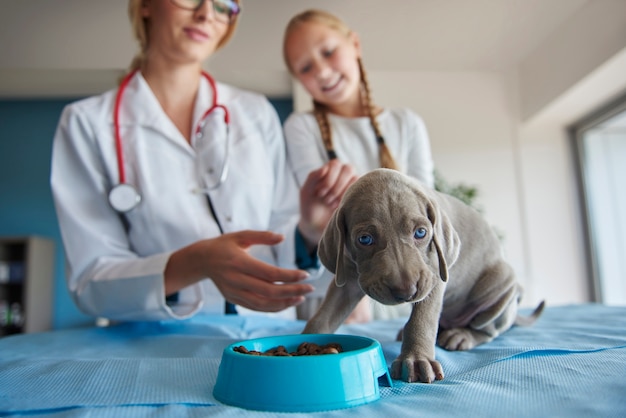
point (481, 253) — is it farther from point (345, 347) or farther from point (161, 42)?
point (161, 42)

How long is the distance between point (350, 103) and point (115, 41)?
557 millimetres

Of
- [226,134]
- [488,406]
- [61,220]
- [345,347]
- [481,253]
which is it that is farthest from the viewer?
[226,134]

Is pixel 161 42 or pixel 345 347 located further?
pixel 161 42

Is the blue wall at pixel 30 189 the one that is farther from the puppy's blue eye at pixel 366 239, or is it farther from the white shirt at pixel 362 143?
the puppy's blue eye at pixel 366 239

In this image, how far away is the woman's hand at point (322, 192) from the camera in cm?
61

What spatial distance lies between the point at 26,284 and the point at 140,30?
2363mm

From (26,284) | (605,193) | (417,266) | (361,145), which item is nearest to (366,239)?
(417,266)

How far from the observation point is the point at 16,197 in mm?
3100

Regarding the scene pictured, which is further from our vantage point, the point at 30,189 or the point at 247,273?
the point at 30,189

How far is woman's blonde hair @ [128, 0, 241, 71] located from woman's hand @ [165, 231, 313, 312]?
1.85 feet

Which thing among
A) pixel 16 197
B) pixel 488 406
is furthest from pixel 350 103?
pixel 16 197

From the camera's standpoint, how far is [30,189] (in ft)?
10.2

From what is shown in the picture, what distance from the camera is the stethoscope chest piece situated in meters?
0.84

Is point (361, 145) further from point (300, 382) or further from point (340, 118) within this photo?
point (300, 382)
